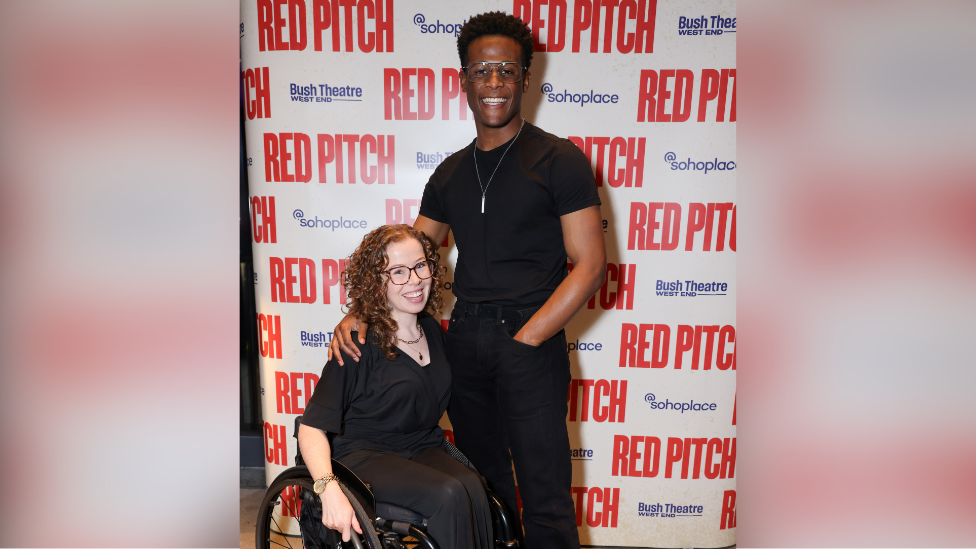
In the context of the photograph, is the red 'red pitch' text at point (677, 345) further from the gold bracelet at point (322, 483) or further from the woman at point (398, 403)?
the gold bracelet at point (322, 483)

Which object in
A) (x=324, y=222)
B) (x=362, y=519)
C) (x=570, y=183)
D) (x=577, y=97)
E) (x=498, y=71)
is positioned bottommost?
(x=362, y=519)

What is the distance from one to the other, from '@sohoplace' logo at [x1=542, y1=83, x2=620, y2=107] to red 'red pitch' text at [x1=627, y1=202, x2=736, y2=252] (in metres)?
0.49

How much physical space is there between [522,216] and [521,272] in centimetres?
18

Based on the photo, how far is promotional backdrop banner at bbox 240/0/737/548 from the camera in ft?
8.36

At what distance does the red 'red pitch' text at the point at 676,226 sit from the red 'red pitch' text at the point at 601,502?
1219 millimetres

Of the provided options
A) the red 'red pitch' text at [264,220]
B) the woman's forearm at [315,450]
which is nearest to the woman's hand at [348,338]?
the woman's forearm at [315,450]

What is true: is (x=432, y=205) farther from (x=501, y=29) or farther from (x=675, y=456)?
(x=675, y=456)

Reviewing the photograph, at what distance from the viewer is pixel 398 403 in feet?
5.54

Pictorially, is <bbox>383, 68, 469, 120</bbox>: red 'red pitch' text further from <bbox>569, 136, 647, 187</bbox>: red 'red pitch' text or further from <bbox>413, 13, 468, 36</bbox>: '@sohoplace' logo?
<bbox>569, 136, 647, 187</bbox>: red 'red pitch' text

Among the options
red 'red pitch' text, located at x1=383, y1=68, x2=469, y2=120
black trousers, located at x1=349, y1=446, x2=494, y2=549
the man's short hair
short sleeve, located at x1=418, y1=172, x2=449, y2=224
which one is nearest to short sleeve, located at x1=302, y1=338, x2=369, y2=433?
black trousers, located at x1=349, y1=446, x2=494, y2=549

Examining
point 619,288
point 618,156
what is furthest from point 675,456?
point 618,156

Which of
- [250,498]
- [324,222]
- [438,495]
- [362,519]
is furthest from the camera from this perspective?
[250,498]
